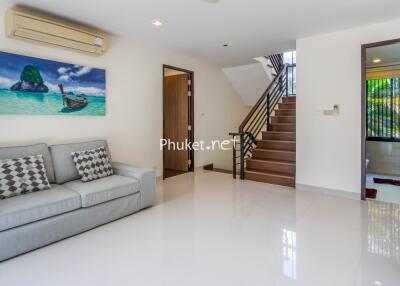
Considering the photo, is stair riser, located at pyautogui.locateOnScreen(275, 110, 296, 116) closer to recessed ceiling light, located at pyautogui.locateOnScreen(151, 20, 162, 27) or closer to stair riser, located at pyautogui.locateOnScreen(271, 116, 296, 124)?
stair riser, located at pyautogui.locateOnScreen(271, 116, 296, 124)

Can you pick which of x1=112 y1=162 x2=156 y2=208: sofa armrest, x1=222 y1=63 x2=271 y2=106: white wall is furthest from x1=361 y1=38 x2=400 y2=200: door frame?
x1=112 y1=162 x2=156 y2=208: sofa armrest

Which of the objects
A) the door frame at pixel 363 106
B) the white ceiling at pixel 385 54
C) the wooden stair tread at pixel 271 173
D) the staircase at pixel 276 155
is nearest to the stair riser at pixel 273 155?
the staircase at pixel 276 155

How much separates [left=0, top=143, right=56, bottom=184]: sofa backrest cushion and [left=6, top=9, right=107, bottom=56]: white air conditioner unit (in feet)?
4.25

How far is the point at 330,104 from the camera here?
4.02 metres

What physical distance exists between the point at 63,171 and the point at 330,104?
401 centimetres

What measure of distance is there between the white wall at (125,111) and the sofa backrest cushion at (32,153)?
Answer: 10.1 inches

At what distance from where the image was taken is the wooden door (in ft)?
18.7

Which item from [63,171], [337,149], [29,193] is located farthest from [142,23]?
[337,149]

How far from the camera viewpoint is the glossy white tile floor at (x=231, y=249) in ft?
6.41

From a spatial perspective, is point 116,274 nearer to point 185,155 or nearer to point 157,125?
point 157,125

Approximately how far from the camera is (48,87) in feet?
10.8

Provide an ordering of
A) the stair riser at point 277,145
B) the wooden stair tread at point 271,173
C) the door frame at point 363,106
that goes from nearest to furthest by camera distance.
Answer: the door frame at point 363,106 → the wooden stair tread at point 271,173 → the stair riser at point 277,145

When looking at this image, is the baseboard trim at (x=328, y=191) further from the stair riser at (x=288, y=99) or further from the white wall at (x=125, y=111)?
the stair riser at (x=288, y=99)

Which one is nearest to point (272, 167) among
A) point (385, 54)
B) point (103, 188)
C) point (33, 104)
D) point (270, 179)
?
point (270, 179)
